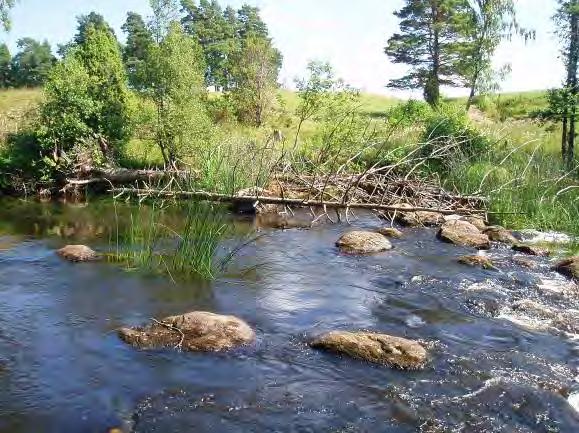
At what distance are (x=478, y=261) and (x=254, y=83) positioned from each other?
24.2 meters

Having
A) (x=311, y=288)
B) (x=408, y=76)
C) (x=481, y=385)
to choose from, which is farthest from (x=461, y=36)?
(x=481, y=385)

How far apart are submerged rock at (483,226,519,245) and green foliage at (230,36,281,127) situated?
21.0m

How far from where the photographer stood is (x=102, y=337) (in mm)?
7543

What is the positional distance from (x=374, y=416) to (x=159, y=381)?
2.44 metres

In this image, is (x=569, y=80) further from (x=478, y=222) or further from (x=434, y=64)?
(x=434, y=64)

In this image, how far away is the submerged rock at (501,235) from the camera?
13.7 m

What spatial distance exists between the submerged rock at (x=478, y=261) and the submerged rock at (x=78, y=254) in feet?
25.3

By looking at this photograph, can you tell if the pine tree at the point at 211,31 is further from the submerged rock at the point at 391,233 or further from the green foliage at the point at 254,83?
the submerged rock at the point at 391,233

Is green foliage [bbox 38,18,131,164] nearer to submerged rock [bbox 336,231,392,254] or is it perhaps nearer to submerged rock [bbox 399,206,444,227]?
submerged rock [bbox 399,206,444,227]

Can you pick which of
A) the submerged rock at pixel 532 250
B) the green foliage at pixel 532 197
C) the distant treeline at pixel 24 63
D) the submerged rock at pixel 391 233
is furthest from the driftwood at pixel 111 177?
the distant treeline at pixel 24 63

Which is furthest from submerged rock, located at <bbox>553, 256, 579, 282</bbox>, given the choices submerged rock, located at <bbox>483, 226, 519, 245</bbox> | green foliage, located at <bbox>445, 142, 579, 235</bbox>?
submerged rock, located at <bbox>483, 226, 519, 245</bbox>

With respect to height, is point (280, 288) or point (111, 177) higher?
point (111, 177)

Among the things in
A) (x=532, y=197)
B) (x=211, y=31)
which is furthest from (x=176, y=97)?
(x=211, y=31)

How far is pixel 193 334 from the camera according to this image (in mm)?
7355
